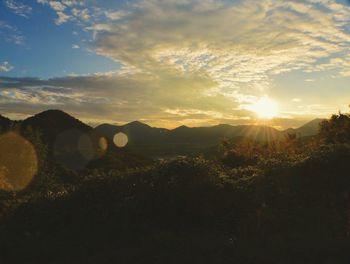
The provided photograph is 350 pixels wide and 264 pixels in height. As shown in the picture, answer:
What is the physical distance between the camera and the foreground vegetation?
9305 mm

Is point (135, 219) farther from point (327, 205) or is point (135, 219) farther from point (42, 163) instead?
point (42, 163)

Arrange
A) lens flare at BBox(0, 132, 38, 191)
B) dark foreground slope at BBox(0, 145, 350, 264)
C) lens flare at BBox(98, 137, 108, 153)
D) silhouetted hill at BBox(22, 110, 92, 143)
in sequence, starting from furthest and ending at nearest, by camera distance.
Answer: lens flare at BBox(98, 137, 108, 153)
silhouetted hill at BBox(22, 110, 92, 143)
lens flare at BBox(0, 132, 38, 191)
dark foreground slope at BBox(0, 145, 350, 264)

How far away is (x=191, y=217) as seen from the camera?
11672mm

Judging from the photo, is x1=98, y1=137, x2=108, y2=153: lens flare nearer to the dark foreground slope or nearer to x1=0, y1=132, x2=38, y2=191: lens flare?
x1=0, y1=132, x2=38, y2=191: lens flare

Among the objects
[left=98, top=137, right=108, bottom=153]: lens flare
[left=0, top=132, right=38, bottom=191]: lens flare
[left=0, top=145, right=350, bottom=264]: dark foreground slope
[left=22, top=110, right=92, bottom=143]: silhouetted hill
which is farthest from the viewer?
[left=98, top=137, right=108, bottom=153]: lens flare

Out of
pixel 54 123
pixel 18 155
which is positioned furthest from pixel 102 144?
pixel 18 155

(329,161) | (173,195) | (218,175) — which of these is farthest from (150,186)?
(329,161)

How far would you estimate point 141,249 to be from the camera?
9.56m

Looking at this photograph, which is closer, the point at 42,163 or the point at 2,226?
the point at 2,226

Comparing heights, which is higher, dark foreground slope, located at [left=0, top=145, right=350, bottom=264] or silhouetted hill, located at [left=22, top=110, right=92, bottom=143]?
Result: silhouetted hill, located at [left=22, top=110, right=92, bottom=143]

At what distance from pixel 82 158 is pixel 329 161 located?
235 ft

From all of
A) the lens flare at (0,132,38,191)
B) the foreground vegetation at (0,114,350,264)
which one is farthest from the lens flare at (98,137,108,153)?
the foreground vegetation at (0,114,350,264)

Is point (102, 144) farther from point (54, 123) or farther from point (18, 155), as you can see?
point (18, 155)

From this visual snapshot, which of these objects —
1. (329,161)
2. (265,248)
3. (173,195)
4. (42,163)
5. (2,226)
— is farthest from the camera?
(42,163)
